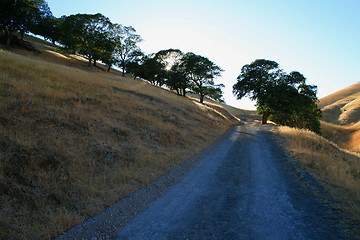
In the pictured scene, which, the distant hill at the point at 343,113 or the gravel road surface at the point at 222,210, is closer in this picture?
the gravel road surface at the point at 222,210


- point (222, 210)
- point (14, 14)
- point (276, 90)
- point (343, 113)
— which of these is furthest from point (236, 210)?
point (343, 113)

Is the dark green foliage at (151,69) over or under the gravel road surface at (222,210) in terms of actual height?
over

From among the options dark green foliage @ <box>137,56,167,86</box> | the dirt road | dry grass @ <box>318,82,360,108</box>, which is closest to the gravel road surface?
the dirt road

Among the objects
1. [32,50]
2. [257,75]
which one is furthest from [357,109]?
[32,50]

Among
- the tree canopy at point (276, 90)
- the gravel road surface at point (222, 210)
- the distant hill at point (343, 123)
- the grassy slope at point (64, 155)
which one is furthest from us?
the distant hill at point (343, 123)

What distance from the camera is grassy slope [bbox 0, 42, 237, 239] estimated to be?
5090 millimetres

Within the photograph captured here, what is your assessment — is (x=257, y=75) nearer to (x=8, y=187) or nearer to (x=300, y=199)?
(x=300, y=199)

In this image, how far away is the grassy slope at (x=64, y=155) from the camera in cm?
509

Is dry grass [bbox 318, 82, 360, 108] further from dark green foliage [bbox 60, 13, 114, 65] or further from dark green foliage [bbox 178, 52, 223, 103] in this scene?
dark green foliage [bbox 60, 13, 114, 65]

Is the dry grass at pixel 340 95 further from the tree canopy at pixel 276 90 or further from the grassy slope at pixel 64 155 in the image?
the grassy slope at pixel 64 155

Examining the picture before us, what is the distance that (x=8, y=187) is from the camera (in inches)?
216

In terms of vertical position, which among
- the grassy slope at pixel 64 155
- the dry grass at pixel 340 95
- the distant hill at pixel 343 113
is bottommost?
the grassy slope at pixel 64 155

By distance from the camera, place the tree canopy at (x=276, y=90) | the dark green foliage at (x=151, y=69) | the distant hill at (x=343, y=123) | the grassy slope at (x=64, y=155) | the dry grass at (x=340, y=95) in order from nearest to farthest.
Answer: the grassy slope at (x=64, y=155)
the tree canopy at (x=276, y=90)
the distant hill at (x=343, y=123)
the dark green foliage at (x=151, y=69)
the dry grass at (x=340, y=95)

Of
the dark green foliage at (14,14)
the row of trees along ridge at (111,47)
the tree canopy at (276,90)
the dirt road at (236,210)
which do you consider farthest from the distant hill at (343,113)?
the dark green foliage at (14,14)
